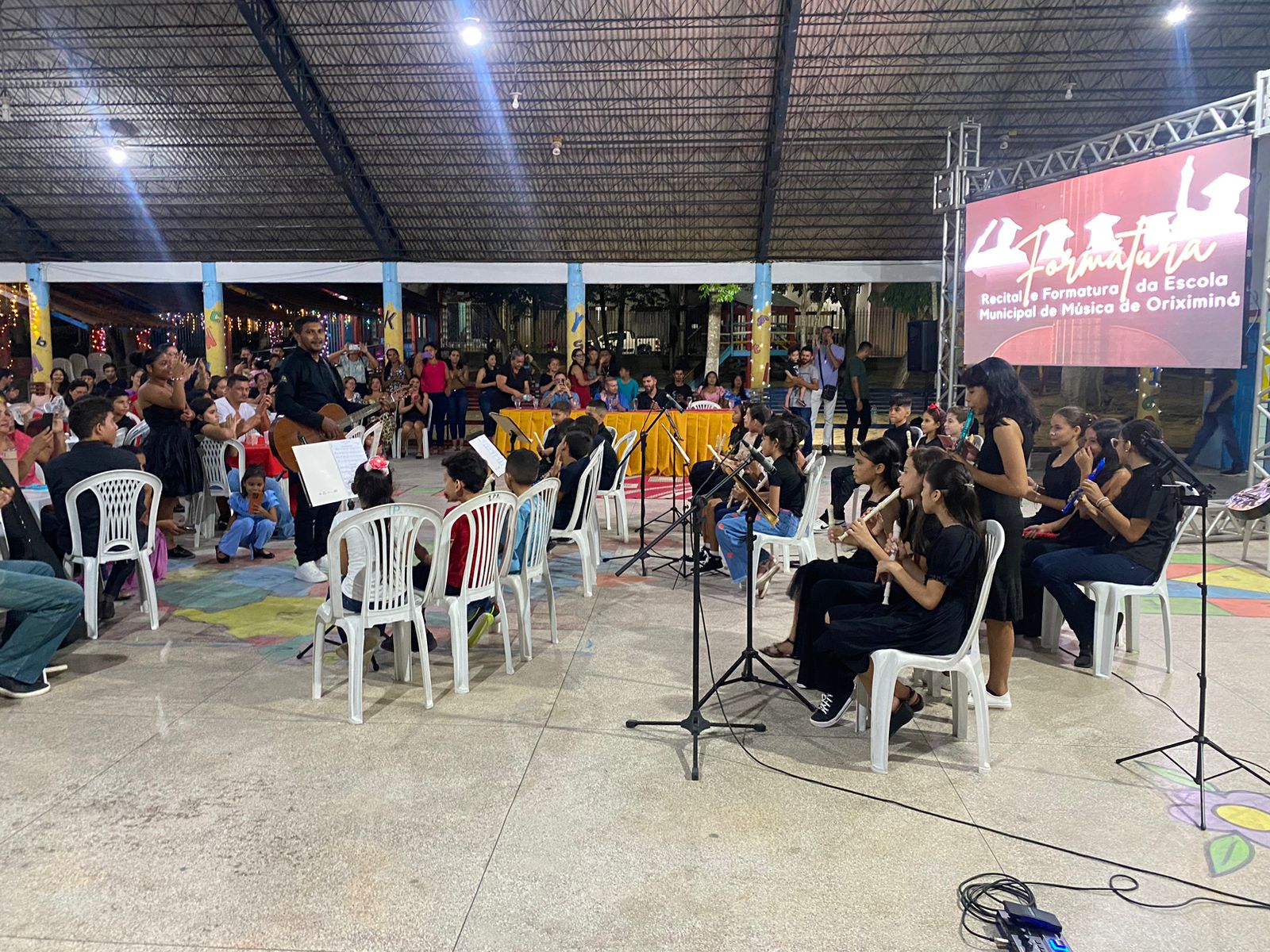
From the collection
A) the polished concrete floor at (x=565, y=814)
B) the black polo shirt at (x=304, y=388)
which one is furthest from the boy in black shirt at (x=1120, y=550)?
the black polo shirt at (x=304, y=388)

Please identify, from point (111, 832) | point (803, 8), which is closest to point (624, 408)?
point (803, 8)

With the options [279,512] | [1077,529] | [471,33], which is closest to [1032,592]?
[1077,529]

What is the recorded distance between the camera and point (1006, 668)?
3.85 m

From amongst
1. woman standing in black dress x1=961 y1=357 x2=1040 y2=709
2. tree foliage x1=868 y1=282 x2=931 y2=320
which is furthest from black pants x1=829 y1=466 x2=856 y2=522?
tree foliage x1=868 y1=282 x2=931 y2=320

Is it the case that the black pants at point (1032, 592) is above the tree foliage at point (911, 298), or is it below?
below

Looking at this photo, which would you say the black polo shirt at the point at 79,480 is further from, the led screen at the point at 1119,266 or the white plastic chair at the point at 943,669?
the led screen at the point at 1119,266

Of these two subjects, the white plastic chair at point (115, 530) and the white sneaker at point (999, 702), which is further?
the white plastic chair at point (115, 530)

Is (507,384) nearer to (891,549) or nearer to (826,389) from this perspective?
(826,389)

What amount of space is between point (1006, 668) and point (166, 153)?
555 inches

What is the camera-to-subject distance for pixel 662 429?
1086 cm

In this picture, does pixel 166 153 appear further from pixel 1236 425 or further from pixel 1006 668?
pixel 1236 425

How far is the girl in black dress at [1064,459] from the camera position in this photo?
16.4 ft

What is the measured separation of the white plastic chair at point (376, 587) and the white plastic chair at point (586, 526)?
1839 millimetres

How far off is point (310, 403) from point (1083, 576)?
4.32 metres
